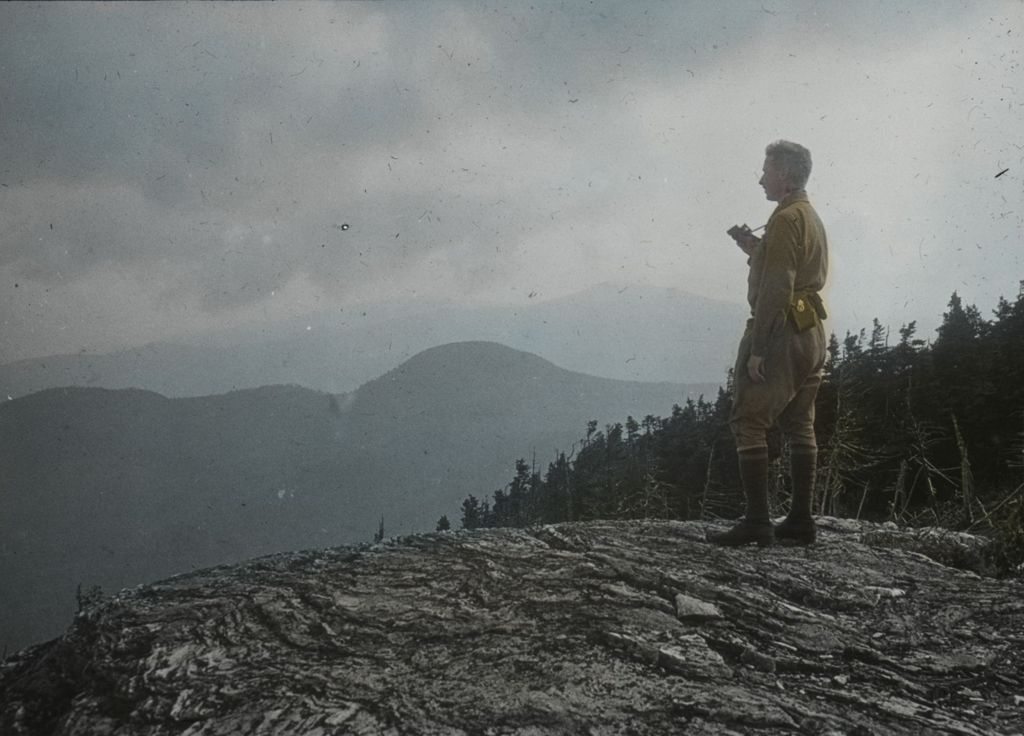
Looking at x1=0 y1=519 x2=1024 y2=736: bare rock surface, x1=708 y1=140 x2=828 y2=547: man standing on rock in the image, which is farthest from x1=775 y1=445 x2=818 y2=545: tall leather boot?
x1=0 y1=519 x2=1024 y2=736: bare rock surface

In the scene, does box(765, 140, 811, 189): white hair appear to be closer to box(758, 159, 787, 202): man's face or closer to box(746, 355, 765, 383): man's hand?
box(758, 159, 787, 202): man's face

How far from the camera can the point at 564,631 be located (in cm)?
353

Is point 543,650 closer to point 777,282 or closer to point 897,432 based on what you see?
point 777,282

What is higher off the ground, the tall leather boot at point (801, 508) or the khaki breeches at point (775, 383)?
the khaki breeches at point (775, 383)

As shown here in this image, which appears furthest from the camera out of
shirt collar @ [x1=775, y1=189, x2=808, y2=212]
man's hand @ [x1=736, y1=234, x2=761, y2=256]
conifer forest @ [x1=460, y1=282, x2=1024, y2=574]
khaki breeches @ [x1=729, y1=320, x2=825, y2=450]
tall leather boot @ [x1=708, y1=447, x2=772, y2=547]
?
conifer forest @ [x1=460, y1=282, x2=1024, y2=574]

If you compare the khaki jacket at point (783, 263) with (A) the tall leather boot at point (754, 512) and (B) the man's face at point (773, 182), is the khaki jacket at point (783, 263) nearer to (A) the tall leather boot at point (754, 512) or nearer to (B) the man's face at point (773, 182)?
(B) the man's face at point (773, 182)

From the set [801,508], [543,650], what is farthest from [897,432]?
[543,650]

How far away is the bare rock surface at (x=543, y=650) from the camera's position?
9.18ft

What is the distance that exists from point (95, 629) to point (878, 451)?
4228 cm

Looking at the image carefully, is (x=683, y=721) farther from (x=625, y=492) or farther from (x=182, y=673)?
(x=625, y=492)

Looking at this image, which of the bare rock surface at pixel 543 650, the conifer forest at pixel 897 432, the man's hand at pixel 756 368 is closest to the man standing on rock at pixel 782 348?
the man's hand at pixel 756 368

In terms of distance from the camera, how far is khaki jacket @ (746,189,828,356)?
5383 mm

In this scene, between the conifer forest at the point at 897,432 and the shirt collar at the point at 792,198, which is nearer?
the shirt collar at the point at 792,198

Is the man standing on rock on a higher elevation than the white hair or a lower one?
lower
